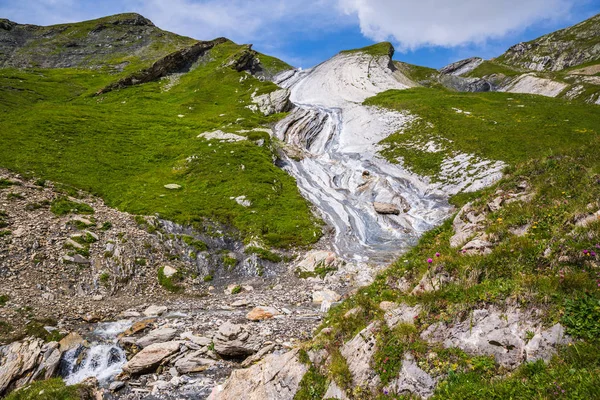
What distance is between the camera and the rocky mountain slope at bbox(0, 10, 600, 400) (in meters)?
7.57

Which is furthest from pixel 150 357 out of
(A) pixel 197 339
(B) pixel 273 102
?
(B) pixel 273 102

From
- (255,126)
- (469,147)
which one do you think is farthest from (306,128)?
(469,147)

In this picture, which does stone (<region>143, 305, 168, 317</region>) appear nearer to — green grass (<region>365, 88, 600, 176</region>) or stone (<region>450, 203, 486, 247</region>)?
stone (<region>450, 203, 486, 247</region>)

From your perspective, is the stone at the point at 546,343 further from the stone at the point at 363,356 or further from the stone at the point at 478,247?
the stone at the point at 363,356

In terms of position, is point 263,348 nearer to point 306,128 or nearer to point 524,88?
point 306,128

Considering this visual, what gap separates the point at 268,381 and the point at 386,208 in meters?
31.2

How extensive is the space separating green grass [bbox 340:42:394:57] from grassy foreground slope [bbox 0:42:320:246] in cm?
6819

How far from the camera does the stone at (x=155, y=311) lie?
785 inches

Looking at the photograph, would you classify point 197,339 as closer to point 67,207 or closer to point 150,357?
point 150,357

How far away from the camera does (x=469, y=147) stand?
158 ft

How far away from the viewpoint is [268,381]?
10391 millimetres

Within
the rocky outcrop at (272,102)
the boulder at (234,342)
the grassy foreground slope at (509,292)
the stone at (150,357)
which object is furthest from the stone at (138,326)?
the rocky outcrop at (272,102)

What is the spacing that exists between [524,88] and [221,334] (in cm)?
16018

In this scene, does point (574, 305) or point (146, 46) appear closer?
point (574, 305)
